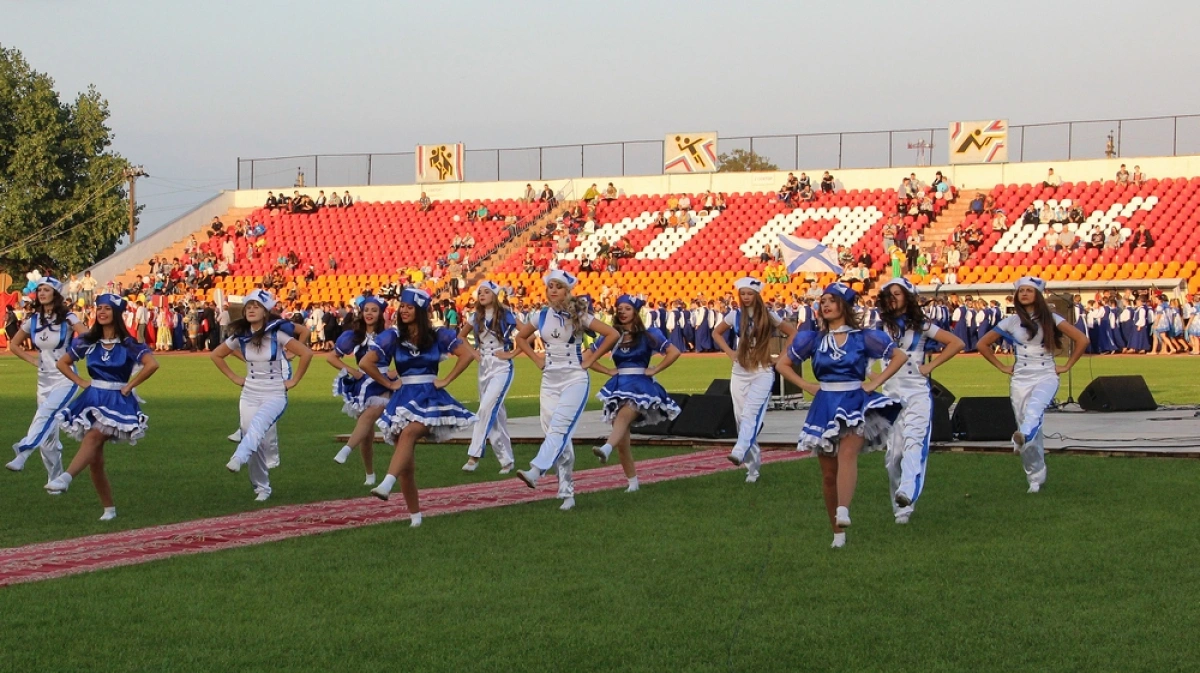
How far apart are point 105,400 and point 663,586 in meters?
4.91

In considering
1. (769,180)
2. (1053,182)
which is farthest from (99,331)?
(769,180)

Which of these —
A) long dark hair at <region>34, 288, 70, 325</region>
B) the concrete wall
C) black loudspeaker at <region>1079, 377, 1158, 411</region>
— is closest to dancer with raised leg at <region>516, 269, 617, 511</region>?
long dark hair at <region>34, 288, 70, 325</region>

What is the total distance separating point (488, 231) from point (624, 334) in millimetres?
40424

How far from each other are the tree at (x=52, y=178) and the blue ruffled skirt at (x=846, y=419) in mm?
57318

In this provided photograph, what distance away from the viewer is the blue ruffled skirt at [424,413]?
32.2 ft

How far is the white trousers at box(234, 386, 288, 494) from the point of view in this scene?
11.0 m

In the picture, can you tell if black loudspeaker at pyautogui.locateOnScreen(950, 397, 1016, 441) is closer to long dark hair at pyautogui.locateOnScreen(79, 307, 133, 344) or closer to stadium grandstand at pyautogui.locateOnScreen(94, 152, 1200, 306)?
long dark hair at pyautogui.locateOnScreen(79, 307, 133, 344)

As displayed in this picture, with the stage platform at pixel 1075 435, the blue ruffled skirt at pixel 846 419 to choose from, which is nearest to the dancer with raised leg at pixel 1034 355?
the stage platform at pixel 1075 435

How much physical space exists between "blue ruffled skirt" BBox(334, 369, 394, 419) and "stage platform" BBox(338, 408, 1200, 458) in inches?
33.1

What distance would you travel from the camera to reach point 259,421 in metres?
11.0

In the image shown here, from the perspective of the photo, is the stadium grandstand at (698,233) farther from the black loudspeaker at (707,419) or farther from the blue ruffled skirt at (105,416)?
the blue ruffled skirt at (105,416)

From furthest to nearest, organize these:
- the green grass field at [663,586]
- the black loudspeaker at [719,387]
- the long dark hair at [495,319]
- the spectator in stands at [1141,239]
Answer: the spectator in stands at [1141,239]
the black loudspeaker at [719,387]
the long dark hair at [495,319]
the green grass field at [663,586]

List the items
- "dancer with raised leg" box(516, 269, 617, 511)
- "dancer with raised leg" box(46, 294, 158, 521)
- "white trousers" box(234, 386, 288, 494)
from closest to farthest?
"dancer with raised leg" box(46, 294, 158, 521), "dancer with raised leg" box(516, 269, 617, 511), "white trousers" box(234, 386, 288, 494)

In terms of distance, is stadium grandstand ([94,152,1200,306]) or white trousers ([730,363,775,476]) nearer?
white trousers ([730,363,775,476])
